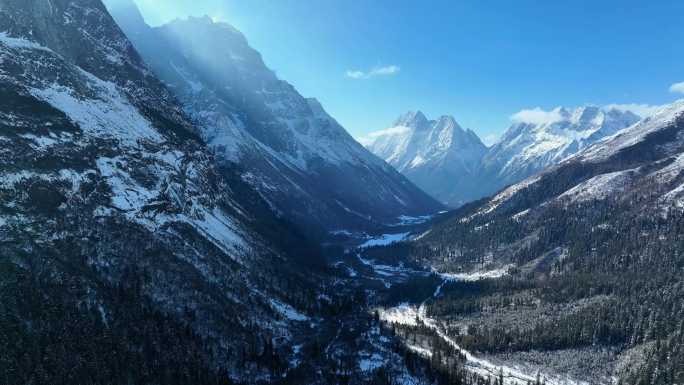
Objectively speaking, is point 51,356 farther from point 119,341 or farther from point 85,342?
point 119,341

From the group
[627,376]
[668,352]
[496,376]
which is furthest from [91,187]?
[668,352]

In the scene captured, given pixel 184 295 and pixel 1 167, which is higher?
pixel 1 167

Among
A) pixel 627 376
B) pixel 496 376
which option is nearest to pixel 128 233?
pixel 496 376

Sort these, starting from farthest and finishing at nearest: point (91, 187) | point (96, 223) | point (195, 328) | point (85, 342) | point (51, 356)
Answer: point (91, 187) → point (96, 223) → point (195, 328) → point (85, 342) → point (51, 356)

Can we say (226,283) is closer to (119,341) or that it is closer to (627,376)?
→ (119,341)

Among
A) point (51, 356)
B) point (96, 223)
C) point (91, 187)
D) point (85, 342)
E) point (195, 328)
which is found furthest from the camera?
point (91, 187)

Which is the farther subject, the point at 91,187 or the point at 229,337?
the point at 91,187

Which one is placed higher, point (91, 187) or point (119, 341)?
point (91, 187)

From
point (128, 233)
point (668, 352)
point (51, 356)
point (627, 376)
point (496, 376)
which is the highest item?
point (668, 352)

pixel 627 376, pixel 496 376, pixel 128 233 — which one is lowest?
pixel 128 233
